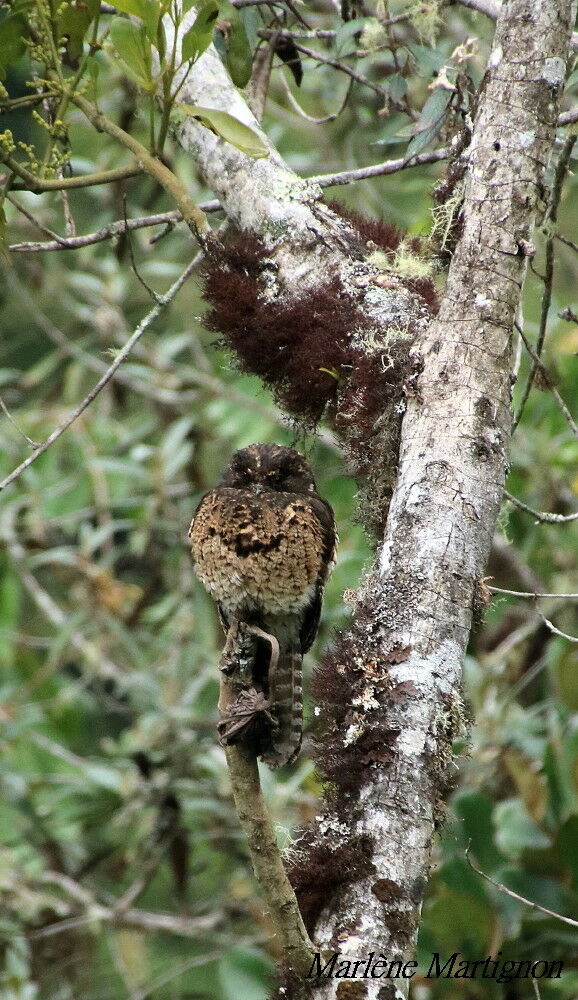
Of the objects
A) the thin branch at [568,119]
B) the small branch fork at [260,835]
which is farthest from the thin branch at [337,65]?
the small branch fork at [260,835]

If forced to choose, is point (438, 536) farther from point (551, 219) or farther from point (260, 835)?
point (551, 219)

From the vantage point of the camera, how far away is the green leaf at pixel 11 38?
2.27 meters

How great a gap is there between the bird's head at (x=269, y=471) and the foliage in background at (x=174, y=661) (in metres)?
0.97

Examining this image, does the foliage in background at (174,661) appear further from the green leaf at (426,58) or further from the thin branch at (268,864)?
the thin branch at (268,864)

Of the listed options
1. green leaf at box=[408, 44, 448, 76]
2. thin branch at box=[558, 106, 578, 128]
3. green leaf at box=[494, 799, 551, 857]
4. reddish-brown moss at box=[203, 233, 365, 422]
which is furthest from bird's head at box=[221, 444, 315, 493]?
green leaf at box=[494, 799, 551, 857]

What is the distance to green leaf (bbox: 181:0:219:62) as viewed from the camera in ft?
6.77

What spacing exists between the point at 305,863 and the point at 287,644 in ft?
2.89

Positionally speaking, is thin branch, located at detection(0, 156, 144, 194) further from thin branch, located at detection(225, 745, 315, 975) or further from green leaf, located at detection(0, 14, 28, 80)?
thin branch, located at detection(225, 745, 315, 975)

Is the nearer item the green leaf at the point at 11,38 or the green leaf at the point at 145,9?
the green leaf at the point at 145,9

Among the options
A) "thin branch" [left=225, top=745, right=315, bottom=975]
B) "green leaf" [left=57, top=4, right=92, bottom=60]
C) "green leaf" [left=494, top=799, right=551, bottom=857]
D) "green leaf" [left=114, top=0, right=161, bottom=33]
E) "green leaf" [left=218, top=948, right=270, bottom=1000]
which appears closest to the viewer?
"thin branch" [left=225, top=745, right=315, bottom=975]

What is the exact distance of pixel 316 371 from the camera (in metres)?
2.38

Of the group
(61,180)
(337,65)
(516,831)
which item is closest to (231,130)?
(61,180)

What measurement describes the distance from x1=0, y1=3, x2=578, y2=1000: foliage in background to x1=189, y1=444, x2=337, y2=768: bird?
3.21 feet

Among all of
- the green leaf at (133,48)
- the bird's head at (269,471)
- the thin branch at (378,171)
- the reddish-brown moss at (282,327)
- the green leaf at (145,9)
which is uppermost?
the thin branch at (378,171)
